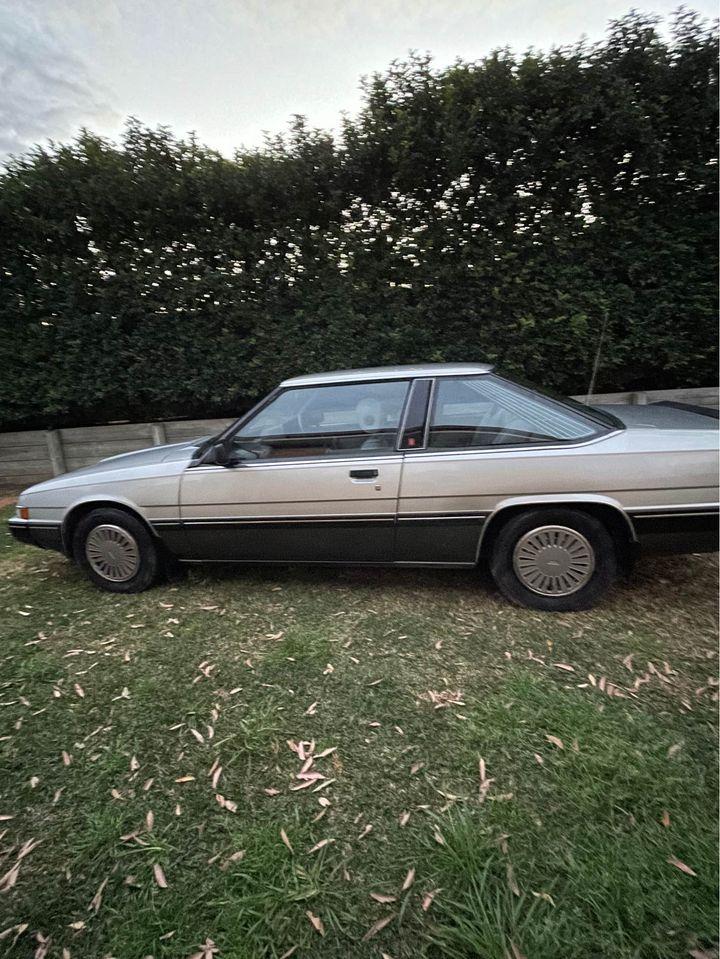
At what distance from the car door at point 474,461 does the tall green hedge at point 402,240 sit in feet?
10.6

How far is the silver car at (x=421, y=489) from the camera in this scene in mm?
2695

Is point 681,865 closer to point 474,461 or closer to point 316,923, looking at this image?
point 316,923

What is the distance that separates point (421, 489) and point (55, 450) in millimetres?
6478

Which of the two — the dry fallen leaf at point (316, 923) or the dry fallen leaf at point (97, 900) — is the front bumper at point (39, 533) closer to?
the dry fallen leaf at point (97, 900)

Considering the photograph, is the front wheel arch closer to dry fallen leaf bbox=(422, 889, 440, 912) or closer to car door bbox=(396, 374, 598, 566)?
car door bbox=(396, 374, 598, 566)

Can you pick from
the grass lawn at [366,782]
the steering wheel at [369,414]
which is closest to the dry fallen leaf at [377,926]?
the grass lawn at [366,782]

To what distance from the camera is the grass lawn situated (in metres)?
1.43

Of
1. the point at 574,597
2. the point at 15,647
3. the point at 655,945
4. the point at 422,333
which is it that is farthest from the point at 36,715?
the point at 422,333

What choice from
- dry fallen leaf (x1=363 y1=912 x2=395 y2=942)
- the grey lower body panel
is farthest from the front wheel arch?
the grey lower body panel

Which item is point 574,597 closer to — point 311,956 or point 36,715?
point 311,956

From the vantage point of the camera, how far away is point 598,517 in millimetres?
2795

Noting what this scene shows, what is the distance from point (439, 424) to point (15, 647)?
10.1 feet

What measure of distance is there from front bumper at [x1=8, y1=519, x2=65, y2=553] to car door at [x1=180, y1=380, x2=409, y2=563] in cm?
109

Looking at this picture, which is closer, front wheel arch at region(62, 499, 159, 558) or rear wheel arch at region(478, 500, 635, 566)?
rear wheel arch at region(478, 500, 635, 566)
